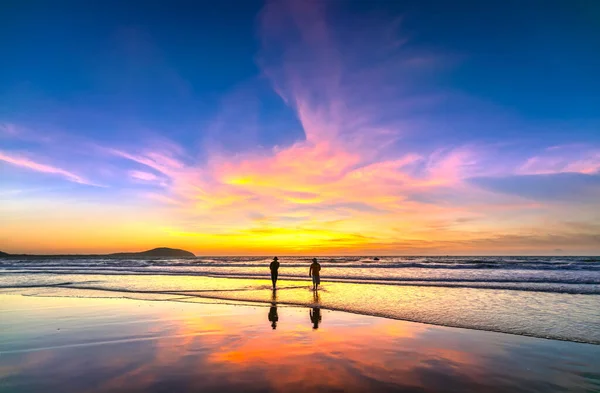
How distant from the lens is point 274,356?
28.5ft

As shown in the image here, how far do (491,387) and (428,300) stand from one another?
44.6 feet

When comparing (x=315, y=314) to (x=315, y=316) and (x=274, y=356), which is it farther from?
(x=274, y=356)

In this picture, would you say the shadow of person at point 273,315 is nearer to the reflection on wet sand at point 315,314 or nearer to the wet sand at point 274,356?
the wet sand at point 274,356

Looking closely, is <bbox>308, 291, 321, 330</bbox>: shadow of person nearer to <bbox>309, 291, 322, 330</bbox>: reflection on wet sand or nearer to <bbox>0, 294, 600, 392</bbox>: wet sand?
<bbox>309, 291, 322, 330</bbox>: reflection on wet sand

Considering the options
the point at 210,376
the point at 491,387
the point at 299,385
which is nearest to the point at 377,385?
the point at 299,385

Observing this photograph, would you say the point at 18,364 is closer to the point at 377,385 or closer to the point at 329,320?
the point at 377,385

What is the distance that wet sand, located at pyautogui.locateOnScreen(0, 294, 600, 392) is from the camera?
22.9 feet

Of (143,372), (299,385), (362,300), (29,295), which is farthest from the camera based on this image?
(29,295)

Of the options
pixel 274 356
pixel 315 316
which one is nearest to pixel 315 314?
pixel 315 316

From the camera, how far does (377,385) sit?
22.6ft

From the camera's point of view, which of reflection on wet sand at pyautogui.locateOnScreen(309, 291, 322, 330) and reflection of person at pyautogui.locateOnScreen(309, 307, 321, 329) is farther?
reflection on wet sand at pyautogui.locateOnScreen(309, 291, 322, 330)

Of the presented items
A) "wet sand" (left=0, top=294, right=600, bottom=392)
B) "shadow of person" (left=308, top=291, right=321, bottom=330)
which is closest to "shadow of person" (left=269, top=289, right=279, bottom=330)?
"wet sand" (left=0, top=294, right=600, bottom=392)

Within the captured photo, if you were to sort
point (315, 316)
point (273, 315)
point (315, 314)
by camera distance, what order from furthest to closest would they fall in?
point (315, 314) < point (273, 315) < point (315, 316)

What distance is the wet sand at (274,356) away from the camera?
6.97 m
